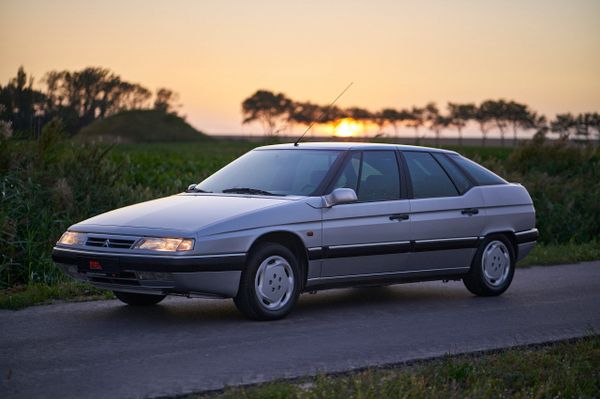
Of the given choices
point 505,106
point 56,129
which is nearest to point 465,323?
point 56,129

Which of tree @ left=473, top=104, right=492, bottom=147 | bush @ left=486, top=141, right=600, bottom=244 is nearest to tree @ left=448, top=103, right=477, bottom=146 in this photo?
tree @ left=473, top=104, right=492, bottom=147

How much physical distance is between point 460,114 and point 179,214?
17613 centimetres

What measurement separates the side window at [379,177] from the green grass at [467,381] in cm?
259

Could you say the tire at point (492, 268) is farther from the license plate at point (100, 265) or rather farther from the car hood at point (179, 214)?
the license plate at point (100, 265)

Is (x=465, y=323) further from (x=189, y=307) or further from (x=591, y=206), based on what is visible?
(x=591, y=206)

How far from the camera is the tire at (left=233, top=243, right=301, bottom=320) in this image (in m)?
8.77

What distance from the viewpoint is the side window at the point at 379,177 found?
9953mm

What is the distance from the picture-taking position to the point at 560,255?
51.1 ft

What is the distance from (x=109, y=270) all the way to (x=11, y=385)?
2337 mm

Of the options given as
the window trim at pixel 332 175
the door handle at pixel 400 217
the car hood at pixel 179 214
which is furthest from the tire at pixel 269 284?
the door handle at pixel 400 217

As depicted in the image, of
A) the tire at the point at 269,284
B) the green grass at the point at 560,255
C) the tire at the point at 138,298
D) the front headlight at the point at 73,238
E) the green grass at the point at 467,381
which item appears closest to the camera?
the green grass at the point at 467,381

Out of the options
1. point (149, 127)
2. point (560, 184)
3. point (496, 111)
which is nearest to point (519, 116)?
point (496, 111)

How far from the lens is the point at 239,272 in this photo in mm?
8672

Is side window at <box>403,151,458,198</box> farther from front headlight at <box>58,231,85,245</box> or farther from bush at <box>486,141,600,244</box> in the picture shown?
bush at <box>486,141,600,244</box>
